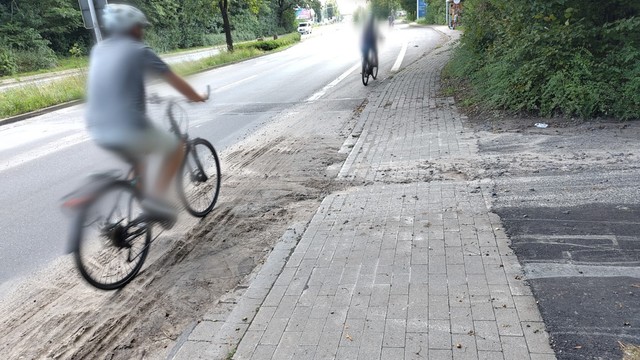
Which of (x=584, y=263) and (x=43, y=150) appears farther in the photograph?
(x=43, y=150)

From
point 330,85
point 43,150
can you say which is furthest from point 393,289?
point 330,85

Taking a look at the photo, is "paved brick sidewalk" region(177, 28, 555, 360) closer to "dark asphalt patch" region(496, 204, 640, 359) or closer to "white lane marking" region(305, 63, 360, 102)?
"dark asphalt patch" region(496, 204, 640, 359)

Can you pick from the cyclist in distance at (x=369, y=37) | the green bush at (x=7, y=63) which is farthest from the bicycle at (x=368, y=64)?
the green bush at (x=7, y=63)

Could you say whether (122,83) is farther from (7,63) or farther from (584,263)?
(7,63)

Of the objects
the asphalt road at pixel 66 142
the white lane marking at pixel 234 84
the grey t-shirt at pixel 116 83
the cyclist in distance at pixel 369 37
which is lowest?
the white lane marking at pixel 234 84

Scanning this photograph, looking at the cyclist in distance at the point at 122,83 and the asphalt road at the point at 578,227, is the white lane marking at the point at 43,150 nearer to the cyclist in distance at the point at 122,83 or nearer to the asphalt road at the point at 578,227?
the cyclist in distance at the point at 122,83

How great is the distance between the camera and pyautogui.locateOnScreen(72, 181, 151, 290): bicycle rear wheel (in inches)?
141

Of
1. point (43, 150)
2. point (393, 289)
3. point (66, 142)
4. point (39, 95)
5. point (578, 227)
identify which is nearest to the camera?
point (393, 289)

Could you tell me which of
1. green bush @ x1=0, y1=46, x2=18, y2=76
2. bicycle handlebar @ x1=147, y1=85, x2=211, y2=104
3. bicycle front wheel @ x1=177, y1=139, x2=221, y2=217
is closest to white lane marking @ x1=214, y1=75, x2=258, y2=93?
bicycle front wheel @ x1=177, y1=139, x2=221, y2=217

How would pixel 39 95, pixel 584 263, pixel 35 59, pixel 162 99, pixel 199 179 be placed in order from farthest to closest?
pixel 35 59 → pixel 39 95 → pixel 199 179 → pixel 162 99 → pixel 584 263

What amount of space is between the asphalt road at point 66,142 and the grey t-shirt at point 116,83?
469mm

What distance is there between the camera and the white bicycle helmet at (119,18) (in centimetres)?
366

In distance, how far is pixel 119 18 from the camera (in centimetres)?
367

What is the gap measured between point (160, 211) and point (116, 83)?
3.88 ft
